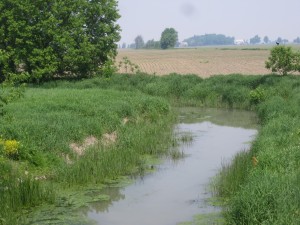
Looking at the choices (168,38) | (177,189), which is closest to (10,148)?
(177,189)

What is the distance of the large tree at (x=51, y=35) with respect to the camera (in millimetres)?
33031

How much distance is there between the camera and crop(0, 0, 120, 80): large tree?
33031 mm

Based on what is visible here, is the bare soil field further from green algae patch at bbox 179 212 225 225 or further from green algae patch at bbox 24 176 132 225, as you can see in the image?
green algae patch at bbox 179 212 225 225

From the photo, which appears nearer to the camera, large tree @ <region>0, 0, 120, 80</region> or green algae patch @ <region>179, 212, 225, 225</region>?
green algae patch @ <region>179, 212, 225, 225</region>

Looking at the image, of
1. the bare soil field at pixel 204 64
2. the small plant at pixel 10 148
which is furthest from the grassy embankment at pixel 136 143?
the bare soil field at pixel 204 64

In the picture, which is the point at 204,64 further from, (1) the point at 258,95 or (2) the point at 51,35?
(1) the point at 258,95

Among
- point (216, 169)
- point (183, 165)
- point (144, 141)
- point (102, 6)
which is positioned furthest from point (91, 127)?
point (102, 6)

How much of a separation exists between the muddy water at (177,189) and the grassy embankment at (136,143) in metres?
0.86

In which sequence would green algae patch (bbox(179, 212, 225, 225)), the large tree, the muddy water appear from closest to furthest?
green algae patch (bbox(179, 212, 225, 225)) → the muddy water → the large tree

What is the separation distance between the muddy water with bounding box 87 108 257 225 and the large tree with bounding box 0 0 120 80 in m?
14.5

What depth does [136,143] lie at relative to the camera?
17.8 metres

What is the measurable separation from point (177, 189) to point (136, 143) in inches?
179

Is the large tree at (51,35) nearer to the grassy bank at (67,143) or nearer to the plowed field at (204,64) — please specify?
the plowed field at (204,64)

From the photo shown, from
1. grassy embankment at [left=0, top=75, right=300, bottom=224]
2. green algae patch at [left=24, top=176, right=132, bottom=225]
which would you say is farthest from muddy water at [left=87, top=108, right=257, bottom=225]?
grassy embankment at [left=0, top=75, right=300, bottom=224]
